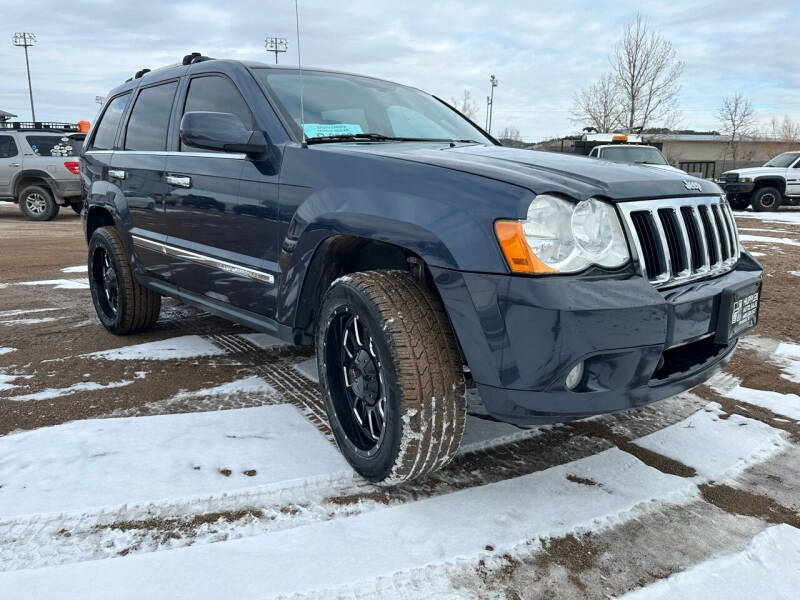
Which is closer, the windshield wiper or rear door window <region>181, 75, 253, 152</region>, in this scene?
the windshield wiper

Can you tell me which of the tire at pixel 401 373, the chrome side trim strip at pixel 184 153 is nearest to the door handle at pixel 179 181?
the chrome side trim strip at pixel 184 153

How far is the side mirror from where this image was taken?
104 inches

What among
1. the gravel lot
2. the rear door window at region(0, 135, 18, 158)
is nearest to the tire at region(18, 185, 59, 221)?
the rear door window at region(0, 135, 18, 158)

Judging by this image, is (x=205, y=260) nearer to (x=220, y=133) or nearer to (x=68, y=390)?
(x=220, y=133)

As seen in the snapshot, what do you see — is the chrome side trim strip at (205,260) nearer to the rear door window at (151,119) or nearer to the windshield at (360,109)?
the rear door window at (151,119)

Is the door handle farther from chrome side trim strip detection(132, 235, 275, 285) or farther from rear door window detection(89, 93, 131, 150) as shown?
rear door window detection(89, 93, 131, 150)

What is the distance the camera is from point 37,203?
13.1 meters

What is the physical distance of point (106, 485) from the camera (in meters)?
2.30

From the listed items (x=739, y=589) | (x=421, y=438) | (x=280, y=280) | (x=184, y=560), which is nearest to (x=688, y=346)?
(x=739, y=589)

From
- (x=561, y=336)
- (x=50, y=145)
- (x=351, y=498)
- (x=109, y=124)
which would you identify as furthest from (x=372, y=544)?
(x=50, y=145)

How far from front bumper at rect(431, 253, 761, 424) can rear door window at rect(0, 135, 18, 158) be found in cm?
1358

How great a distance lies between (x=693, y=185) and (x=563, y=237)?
0.84 meters

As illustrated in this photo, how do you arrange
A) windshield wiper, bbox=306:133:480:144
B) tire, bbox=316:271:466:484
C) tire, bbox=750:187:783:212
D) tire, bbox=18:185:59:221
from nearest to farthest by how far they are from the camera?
tire, bbox=316:271:466:484 → windshield wiper, bbox=306:133:480:144 → tire, bbox=18:185:59:221 → tire, bbox=750:187:783:212

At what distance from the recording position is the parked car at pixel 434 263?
1.89 metres
